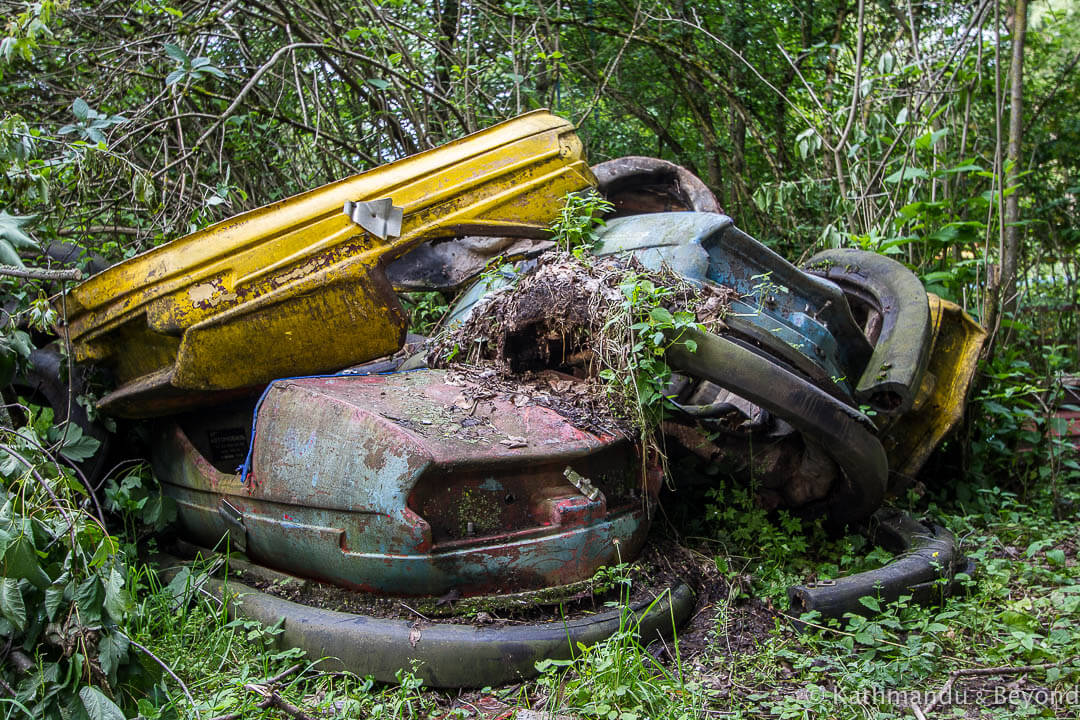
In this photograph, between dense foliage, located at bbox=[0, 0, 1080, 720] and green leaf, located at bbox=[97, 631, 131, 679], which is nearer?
green leaf, located at bbox=[97, 631, 131, 679]

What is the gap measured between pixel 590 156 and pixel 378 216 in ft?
11.6

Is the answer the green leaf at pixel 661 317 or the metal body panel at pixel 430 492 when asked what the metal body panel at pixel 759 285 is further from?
the metal body panel at pixel 430 492

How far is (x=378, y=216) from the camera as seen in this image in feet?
9.12

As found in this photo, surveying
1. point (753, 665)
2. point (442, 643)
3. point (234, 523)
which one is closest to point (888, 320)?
point (753, 665)

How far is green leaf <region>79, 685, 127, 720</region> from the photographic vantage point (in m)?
1.81

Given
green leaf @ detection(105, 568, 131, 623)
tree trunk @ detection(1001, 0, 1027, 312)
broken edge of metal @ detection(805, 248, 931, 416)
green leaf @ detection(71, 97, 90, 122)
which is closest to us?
green leaf @ detection(105, 568, 131, 623)

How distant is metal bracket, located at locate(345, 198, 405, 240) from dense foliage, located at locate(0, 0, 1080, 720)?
40.5 inches

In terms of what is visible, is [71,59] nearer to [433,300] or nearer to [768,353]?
[433,300]

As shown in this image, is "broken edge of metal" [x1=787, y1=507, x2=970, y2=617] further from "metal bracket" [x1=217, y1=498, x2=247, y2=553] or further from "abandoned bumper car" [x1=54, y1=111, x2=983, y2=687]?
"metal bracket" [x1=217, y1=498, x2=247, y2=553]

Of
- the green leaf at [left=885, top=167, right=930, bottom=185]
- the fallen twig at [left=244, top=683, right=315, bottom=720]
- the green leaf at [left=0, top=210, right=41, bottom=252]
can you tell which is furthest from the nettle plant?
the green leaf at [left=885, top=167, right=930, bottom=185]

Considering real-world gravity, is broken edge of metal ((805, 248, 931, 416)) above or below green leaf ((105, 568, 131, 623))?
above

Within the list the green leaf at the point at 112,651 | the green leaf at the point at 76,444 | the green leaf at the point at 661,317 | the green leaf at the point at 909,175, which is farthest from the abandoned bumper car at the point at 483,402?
the green leaf at the point at 909,175

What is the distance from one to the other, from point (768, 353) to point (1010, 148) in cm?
245

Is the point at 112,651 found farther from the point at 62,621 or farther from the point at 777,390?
the point at 777,390
